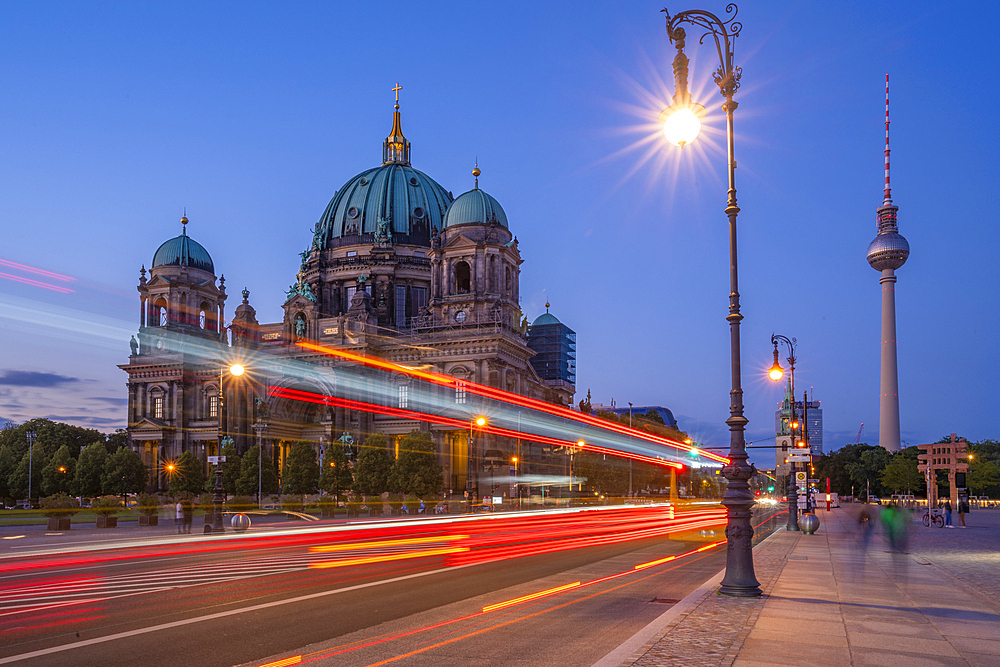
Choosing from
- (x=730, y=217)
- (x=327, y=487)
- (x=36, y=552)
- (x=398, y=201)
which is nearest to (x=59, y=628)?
(x=730, y=217)

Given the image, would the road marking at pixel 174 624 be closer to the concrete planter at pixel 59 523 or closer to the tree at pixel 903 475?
the concrete planter at pixel 59 523

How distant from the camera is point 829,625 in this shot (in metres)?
12.2

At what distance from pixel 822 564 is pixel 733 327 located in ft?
31.0

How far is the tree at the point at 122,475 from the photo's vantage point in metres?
86.2

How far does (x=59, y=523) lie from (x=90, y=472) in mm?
51906

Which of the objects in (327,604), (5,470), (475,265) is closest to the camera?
(327,604)

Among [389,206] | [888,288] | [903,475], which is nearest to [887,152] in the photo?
[888,288]

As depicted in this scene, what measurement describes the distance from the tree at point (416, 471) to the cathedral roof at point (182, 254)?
153 ft

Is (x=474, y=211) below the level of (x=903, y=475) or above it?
above

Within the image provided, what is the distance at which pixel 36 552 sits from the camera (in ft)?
84.5

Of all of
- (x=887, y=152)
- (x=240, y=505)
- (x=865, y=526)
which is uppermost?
(x=887, y=152)

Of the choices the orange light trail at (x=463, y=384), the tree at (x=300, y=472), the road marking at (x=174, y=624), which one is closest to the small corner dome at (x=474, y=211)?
the orange light trail at (x=463, y=384)

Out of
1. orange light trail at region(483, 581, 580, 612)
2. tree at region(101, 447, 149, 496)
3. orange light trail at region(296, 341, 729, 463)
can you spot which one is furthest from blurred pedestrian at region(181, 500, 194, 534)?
tree at region(101, 447, 149, 496)

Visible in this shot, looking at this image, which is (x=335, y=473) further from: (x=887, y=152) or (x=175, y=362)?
→ (x=887, y=152)
